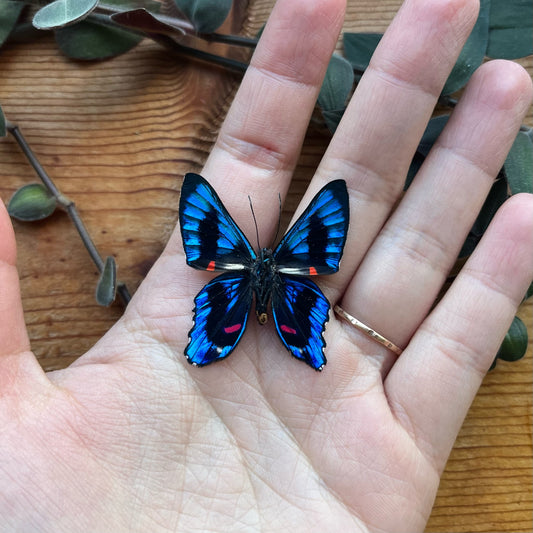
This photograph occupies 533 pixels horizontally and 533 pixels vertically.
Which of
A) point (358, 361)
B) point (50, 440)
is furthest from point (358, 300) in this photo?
point (50, 440)

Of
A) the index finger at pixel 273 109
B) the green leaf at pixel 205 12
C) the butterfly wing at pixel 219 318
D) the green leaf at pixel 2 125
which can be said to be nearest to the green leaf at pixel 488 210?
the index finger at pixel 273 109

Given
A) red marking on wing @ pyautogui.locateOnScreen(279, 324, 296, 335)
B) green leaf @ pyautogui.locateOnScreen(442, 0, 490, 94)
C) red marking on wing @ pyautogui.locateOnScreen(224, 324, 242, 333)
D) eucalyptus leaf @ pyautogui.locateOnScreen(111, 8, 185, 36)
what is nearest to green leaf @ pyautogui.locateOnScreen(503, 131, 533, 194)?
green leaf @ pyautogui.locateOnScreen(442, 0, 490, 94)

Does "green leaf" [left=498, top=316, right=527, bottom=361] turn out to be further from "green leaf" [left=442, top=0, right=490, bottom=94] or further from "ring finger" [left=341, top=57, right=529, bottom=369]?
"green leaf" [left=442, top=0, right=490, bottom=94]

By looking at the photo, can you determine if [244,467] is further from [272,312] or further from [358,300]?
[358,300]

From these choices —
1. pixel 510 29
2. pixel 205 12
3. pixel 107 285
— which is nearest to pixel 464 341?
pixel 510 29

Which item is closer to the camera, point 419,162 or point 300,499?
point 300,499

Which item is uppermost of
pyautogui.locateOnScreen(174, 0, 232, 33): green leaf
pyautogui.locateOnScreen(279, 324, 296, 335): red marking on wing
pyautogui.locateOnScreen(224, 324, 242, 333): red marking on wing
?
pyautogui.locateOnScreen(174, 0, 232, 33): green leaf
